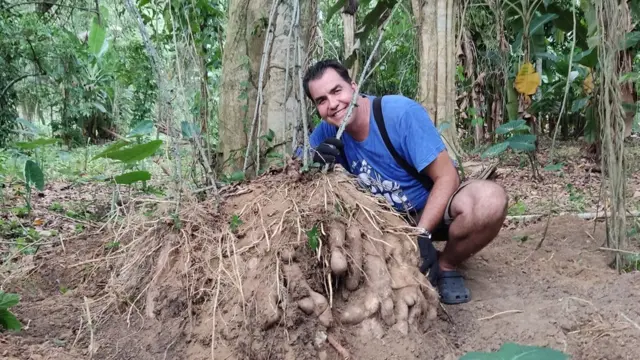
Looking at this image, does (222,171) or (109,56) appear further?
(109,56)

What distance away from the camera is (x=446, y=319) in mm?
2170

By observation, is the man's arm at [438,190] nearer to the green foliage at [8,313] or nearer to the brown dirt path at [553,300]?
the brown dirt path at [553,300]

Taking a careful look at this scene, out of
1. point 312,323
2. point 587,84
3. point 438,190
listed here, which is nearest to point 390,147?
point 438,190

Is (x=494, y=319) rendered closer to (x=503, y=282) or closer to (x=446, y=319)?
(x=446, y=319)

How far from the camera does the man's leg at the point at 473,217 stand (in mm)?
2414

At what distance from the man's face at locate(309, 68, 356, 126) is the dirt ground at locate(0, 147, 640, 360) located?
2.99 feet

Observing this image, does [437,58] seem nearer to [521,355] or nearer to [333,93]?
[333,93]

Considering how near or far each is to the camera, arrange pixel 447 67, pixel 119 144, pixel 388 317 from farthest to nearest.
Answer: pixel 447 67
pixel 119 144
pixel 388 317

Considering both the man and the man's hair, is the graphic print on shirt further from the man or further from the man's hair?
the man's hair

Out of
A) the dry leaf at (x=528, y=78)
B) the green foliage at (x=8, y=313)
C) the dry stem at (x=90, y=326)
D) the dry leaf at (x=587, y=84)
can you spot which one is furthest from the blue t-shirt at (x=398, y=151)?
the dry leaf at (x=587, y=84)

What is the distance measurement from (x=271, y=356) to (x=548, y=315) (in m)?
1.05

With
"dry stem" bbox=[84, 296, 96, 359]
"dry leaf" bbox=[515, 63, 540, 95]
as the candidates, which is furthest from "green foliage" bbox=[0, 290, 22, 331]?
"dry leaf" bbox=[515, 63, 540, 95]

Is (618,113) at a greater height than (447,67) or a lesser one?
lesser

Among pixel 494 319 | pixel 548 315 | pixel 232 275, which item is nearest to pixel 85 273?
pixel 232 275
